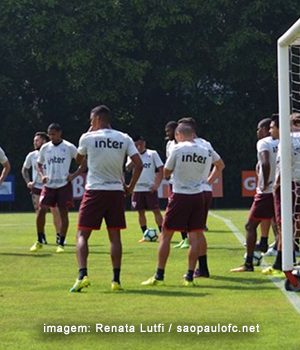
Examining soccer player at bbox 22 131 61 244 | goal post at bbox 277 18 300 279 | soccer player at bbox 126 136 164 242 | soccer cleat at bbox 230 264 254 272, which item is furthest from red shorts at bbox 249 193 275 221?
soccer player at bbox 126 136 164 242

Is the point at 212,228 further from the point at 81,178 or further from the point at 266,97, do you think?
the point at 266,97

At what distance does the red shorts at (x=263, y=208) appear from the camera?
15141 millimetres

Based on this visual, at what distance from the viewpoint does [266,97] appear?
48.0 m

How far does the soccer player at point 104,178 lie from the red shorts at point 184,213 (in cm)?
68

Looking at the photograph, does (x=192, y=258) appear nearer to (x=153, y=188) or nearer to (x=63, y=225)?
(x=63, y=225)

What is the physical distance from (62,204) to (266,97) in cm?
2953

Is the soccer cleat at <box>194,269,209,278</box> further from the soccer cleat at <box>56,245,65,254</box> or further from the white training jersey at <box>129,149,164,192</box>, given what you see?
the white training jersey at <box>129,149,164,192</box>

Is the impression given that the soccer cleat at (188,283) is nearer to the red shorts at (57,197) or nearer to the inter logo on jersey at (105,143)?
the inter logo on jersey at (105,143)

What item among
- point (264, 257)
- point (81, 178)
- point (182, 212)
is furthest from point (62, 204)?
point (81, 178)

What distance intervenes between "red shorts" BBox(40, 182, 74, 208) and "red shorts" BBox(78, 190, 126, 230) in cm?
637

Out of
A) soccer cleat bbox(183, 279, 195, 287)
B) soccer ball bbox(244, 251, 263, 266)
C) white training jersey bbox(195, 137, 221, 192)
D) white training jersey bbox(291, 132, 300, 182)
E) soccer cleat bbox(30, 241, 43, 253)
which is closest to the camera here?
soccer cleat bbox(183, 279, 195, 287)

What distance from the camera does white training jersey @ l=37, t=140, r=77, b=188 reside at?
63.7ft

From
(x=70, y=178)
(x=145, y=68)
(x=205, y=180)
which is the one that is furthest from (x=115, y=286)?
(x=145, y=68)

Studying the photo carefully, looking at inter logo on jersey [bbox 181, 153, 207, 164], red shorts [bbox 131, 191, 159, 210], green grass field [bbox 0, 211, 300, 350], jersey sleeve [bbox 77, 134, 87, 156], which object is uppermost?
jersey sleeve [bbox 77, 134, 87, 156]
